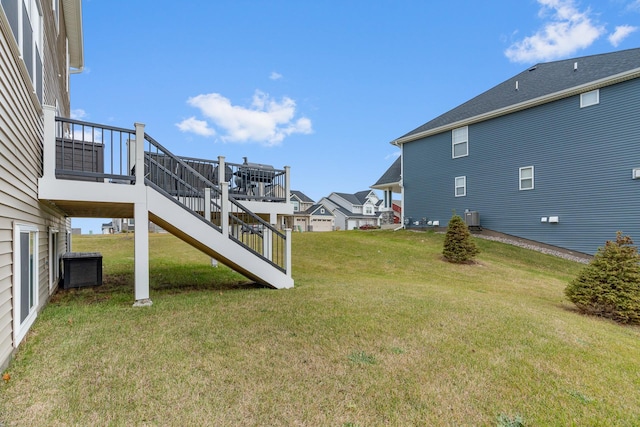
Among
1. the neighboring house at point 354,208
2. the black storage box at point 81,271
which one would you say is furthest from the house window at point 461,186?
the neighboring house at point 354,208

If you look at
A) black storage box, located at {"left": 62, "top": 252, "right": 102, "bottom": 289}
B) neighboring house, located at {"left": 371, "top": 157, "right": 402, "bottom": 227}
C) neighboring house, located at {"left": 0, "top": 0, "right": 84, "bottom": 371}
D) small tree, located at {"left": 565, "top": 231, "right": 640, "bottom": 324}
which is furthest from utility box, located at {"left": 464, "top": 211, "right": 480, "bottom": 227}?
neighboring house, located at {"left": 0, "top": 0, "right": 84, "bottom": 371}

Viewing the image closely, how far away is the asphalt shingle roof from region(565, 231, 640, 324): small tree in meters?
9.06

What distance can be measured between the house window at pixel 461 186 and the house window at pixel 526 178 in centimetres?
249

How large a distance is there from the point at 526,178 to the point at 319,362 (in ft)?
46.2

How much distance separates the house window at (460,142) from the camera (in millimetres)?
15961

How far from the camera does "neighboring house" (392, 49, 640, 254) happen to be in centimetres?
1138

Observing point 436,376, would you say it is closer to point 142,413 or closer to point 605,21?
point 142,413

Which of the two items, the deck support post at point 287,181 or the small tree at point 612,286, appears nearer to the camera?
the small tree at point 612,286

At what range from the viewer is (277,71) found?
17062mm

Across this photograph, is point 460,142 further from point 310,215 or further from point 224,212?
point 310,215

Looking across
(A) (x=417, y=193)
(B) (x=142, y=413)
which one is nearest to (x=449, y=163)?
(A) (x=417, y=193)

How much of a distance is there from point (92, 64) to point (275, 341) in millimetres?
13392

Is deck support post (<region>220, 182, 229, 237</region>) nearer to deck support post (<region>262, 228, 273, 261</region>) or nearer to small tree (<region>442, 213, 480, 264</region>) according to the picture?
deck support post (<region>262, 228, 273, 261</region>)

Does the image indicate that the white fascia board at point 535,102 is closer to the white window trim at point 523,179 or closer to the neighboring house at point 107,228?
the white window trim at point 523,179
